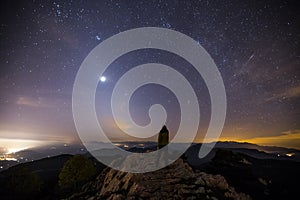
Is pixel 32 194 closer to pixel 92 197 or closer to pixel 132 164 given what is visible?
pixel 92 197

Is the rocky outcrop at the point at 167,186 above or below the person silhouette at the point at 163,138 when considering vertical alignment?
below

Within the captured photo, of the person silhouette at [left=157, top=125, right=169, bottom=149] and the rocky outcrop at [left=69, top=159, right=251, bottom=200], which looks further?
the person silhouette at [left=157, top=125, right=169, bottom=149]

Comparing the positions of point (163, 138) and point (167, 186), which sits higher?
point (163, 138)

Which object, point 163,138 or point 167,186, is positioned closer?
point 167,186

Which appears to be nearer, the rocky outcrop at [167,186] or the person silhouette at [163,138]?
the rocky outcrop at [167,186]

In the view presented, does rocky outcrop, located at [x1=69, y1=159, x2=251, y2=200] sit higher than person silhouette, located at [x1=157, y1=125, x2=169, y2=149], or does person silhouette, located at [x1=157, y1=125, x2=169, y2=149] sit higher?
person silhouette, located at [x1=157, y1=125, x2=169, y2=149]

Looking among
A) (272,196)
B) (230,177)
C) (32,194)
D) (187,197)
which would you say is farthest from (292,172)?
(32,194)

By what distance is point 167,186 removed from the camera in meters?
51.5

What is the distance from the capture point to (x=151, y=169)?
5838 cm

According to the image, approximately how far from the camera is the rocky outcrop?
49.3m

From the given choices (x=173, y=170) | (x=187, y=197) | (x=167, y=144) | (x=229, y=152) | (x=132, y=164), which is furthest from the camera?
(x=229, y=152)

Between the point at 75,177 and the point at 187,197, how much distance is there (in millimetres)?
49785

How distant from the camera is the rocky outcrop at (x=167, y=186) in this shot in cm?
4934

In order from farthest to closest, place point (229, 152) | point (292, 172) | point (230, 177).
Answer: point (292, 172) → point (229, 152) → point (230, 177)
